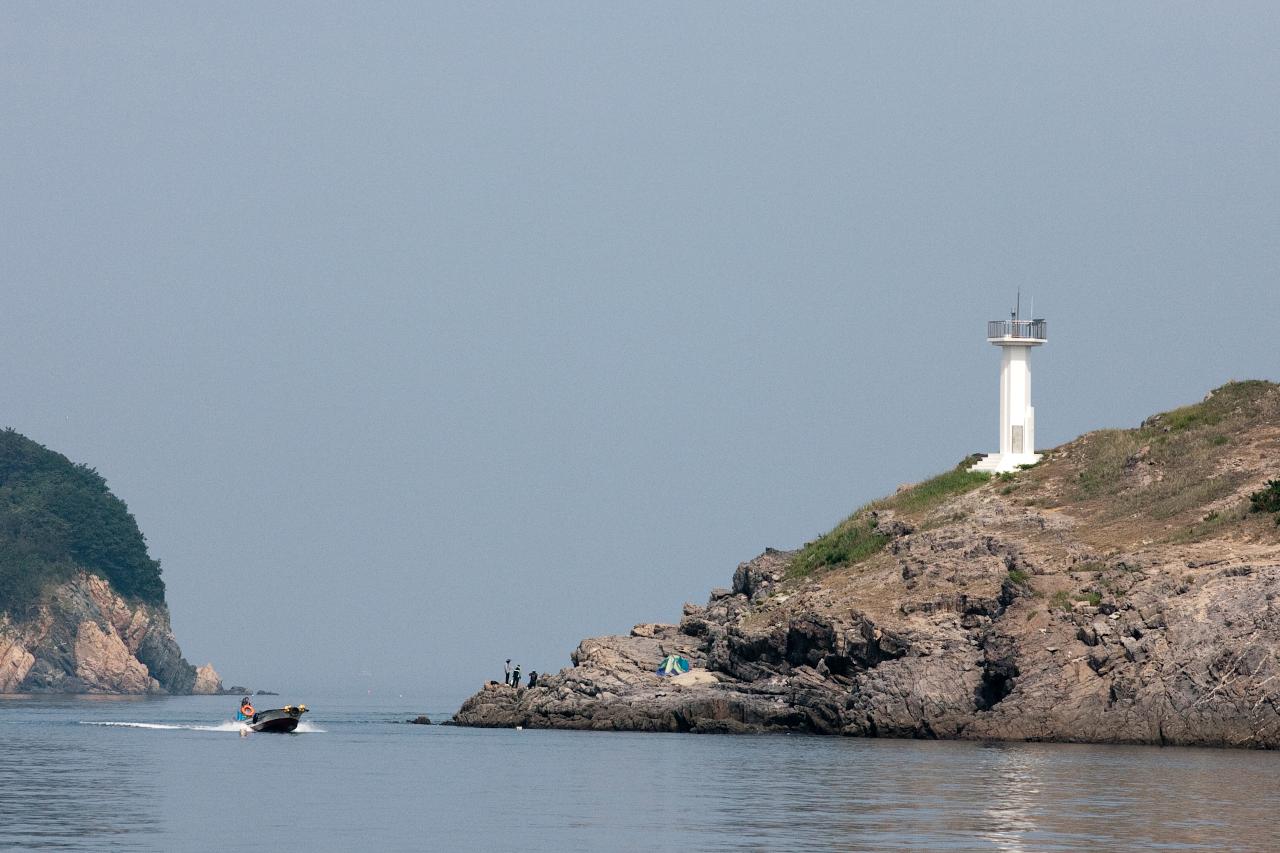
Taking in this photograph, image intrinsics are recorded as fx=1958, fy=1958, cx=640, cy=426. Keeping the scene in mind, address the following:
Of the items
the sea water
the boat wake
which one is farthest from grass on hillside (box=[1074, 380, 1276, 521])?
the boat wake

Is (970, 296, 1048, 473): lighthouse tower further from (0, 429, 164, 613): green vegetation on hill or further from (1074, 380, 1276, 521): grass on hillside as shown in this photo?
(0, 429, 164, 613): green vegetation on hill

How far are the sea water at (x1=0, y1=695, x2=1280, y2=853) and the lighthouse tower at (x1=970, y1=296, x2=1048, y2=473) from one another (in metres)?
23.6

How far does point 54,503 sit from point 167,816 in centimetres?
13294

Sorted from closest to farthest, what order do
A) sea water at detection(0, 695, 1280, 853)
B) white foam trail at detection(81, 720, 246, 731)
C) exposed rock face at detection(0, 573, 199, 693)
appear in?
sea water at detection(0, 695, 1280, 853) < white foam trail at detection(81, 720, 246, 731) < exposed rock face at detection(0, 573, 199, 693)

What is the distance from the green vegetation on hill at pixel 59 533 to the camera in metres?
155

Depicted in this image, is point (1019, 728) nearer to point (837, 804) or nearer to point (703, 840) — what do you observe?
point (837, 804)

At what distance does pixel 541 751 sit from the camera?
6481cm

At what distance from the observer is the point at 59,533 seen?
163 meters

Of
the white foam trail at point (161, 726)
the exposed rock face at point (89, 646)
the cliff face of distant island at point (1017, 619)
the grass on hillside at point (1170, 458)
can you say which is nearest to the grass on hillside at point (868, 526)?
the cliff face of distant island at point (1017, 619)

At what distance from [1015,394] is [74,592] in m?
92.7

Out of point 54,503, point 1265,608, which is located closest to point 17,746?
point 1265,608

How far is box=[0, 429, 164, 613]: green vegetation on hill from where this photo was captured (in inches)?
6093

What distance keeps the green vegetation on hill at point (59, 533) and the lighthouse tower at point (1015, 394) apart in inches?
3550

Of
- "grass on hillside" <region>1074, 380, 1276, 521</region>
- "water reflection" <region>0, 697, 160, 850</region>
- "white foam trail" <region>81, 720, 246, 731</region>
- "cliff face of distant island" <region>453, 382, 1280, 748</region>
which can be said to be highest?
"grass on hillside" <region>1074, 380, 1276, 521</region>
